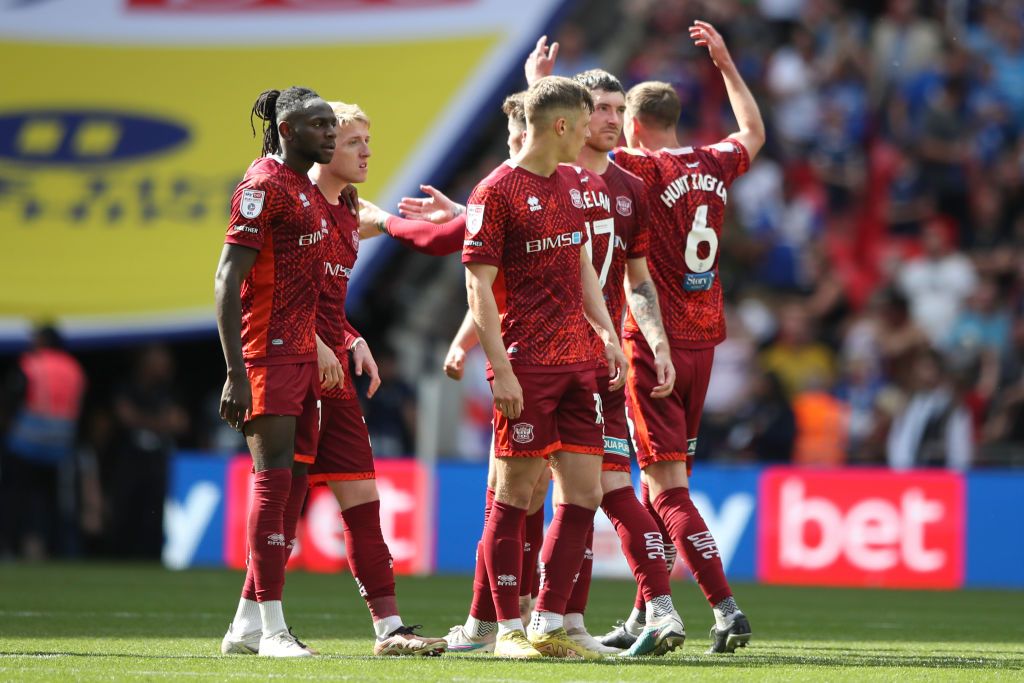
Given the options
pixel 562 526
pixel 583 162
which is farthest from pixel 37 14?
pixel 562 526

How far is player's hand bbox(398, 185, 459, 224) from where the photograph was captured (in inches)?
294

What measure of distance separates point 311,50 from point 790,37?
6943mm

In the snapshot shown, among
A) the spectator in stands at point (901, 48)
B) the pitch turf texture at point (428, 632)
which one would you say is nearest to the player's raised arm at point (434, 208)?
the pitch turf texture at point (428, 632)

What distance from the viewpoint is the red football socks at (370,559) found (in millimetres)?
7016

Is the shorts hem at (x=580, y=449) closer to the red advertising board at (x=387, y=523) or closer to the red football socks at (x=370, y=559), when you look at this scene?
the red football socks at (x=370, y=559)

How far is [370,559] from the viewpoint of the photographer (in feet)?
23.1

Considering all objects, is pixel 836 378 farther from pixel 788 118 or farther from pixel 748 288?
pixel 788 118

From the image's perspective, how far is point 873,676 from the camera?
626 cm

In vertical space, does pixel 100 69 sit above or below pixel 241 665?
above

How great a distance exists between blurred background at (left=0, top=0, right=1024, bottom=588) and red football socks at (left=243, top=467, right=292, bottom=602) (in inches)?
288

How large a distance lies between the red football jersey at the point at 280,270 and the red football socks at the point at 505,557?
100 centimetres

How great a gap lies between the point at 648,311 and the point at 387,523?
7164 millimetres

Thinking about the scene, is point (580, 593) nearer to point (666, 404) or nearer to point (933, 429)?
point (666, 404)

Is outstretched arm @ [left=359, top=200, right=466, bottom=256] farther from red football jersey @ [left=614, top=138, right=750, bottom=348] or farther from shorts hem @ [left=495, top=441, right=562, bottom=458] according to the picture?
red football jersey @ [left=614, top=138, right=750, bottom=348]
